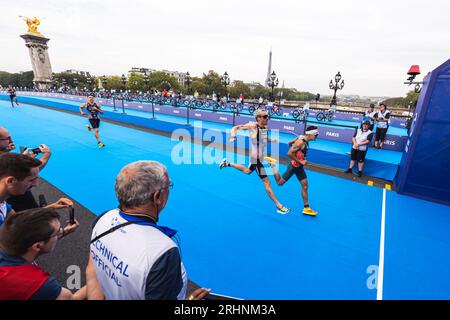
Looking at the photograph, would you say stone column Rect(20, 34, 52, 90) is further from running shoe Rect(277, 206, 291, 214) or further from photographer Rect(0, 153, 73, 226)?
running shoe Rect(277, 206, 291, 214)

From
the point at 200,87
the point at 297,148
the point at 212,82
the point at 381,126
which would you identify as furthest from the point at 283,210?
the point at 212,82

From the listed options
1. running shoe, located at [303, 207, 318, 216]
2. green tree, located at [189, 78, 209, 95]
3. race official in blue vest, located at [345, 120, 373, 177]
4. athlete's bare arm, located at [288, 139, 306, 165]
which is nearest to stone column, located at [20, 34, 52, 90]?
green tree, located at [189, 78, 209, 95]

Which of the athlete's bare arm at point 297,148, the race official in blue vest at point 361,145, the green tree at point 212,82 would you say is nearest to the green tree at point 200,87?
the green tree at point 212,82

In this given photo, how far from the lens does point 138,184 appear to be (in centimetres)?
153

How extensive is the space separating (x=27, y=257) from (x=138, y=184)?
2.89 ft

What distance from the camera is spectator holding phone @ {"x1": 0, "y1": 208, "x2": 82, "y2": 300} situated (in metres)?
1.39

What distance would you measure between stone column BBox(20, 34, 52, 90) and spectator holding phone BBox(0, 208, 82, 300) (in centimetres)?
7436

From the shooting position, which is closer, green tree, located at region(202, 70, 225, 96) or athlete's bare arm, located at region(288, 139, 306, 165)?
athlete's bare arm, located at region(288, 139, 306, 165)

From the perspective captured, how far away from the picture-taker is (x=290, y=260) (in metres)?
3.70

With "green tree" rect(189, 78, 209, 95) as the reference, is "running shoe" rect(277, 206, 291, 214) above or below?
below

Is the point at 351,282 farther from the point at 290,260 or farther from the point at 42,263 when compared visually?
the point at 42,263

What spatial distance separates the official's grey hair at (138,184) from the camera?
153cm

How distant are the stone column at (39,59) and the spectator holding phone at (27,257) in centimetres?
7436
